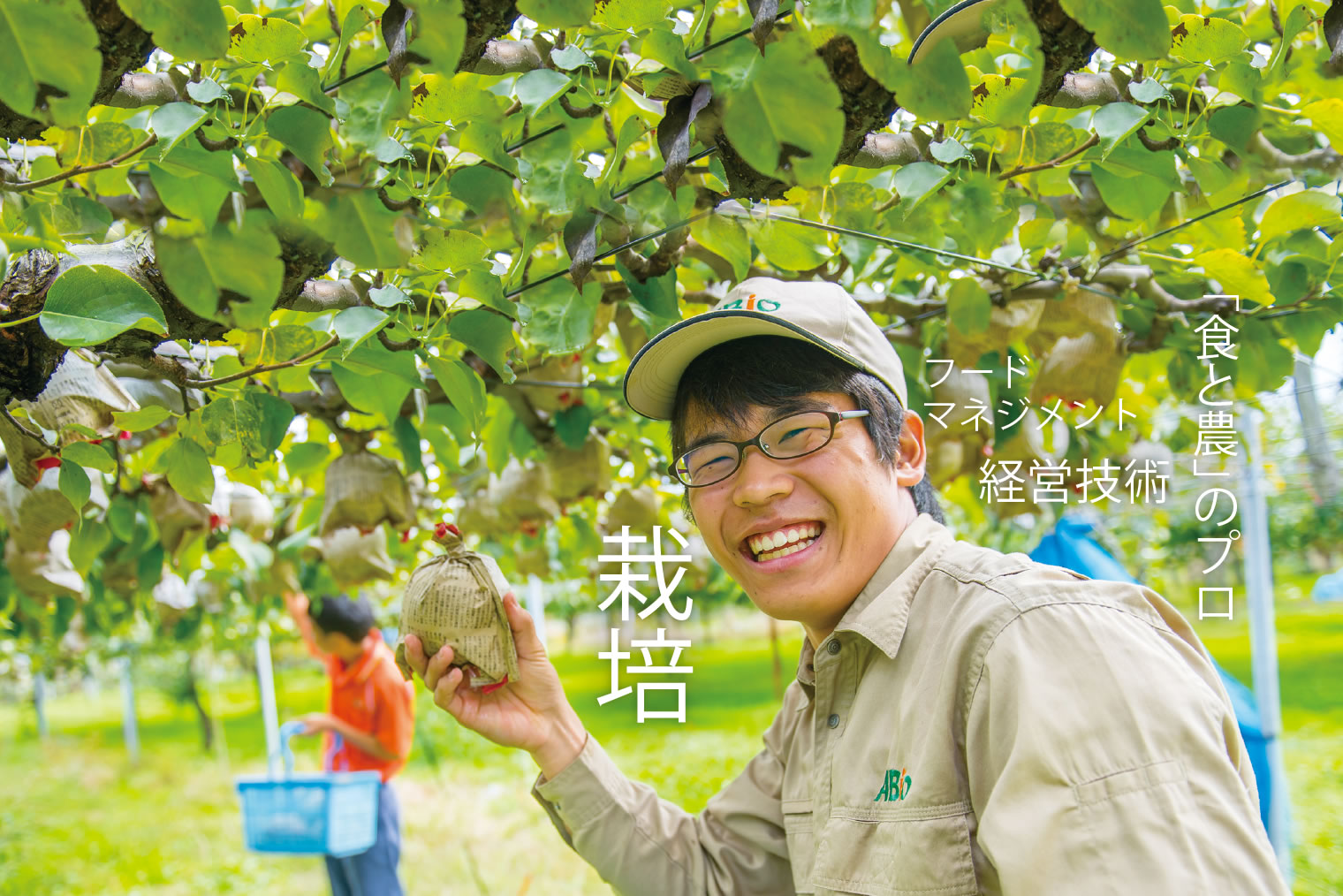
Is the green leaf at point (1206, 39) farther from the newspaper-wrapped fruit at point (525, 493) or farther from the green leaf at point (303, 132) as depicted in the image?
the newspaper-wrapped fruit at point (525, 493)

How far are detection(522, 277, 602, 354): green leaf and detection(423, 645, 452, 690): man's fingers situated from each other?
0.34m

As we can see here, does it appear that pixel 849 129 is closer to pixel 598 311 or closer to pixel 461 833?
pixel 598 311

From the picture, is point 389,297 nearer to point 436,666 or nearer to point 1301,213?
point 436,666

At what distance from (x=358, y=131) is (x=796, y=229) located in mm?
480

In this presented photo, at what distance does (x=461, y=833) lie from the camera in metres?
5.88

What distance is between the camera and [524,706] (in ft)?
4.07

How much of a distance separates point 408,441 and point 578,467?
15.5 inches

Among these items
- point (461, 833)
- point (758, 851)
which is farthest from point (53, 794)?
point (758, 851)

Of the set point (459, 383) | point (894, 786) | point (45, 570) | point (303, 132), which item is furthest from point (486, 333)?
point (45, 570)

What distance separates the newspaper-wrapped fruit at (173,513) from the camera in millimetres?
1799

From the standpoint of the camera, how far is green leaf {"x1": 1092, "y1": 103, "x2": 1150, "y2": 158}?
0.87 metres

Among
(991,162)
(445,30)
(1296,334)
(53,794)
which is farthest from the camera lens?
(53,794)

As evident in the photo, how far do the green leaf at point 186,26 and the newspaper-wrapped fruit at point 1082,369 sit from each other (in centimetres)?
118

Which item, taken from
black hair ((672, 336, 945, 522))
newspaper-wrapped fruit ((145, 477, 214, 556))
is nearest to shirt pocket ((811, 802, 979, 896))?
black hair ((672, 336, 945, 522))
